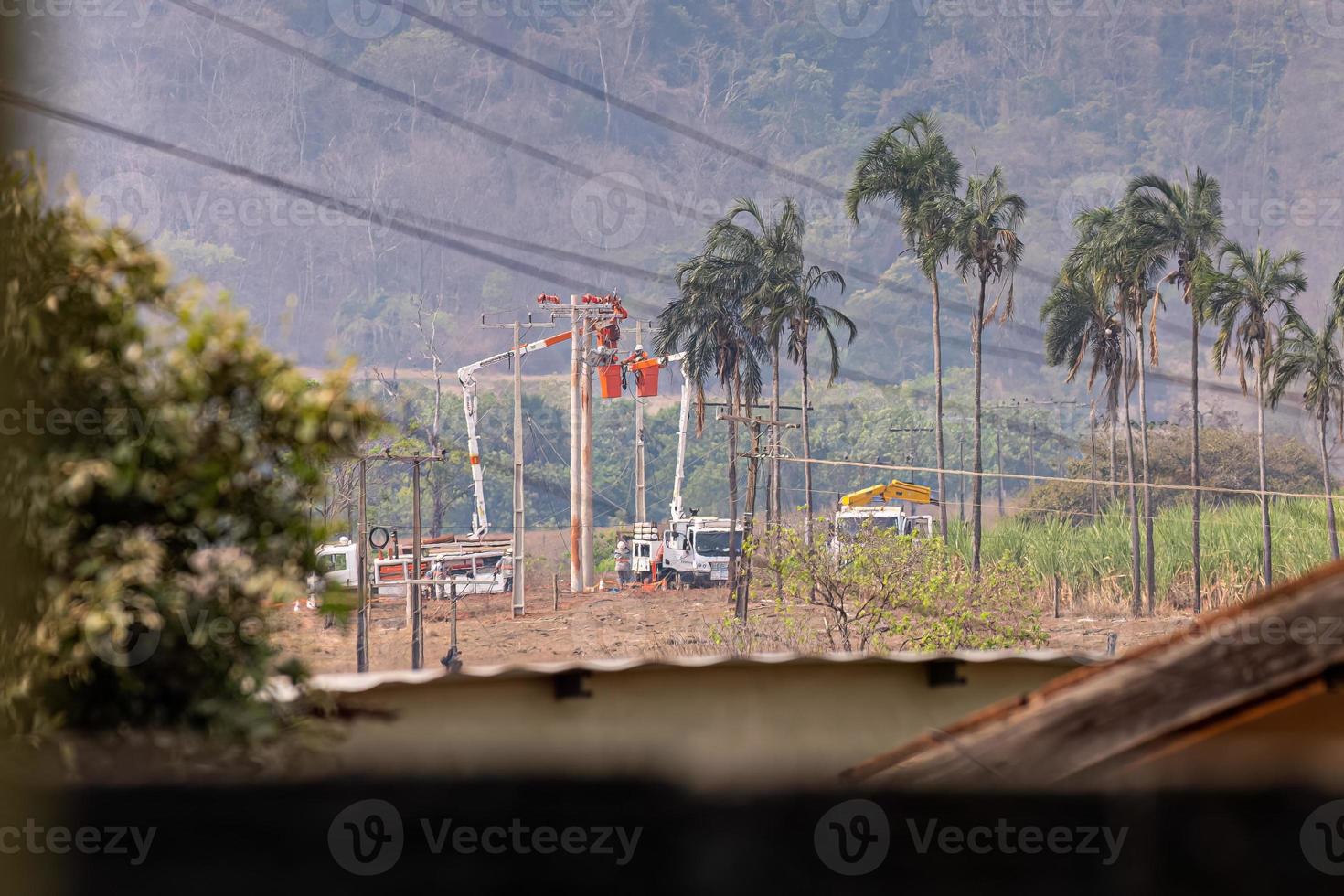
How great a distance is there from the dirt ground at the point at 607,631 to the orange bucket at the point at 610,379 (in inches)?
286

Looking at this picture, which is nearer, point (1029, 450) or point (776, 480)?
point (776, 480)

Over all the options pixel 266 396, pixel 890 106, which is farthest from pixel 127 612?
pixel 890 106

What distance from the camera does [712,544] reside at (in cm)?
4694

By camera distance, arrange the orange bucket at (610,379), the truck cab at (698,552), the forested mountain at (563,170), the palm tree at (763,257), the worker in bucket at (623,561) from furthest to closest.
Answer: the forested mountain at (563,170)
the worker in bucket at (623,561)
the truck cab at (698,552)
the palm tree at (763,257)
the orange bucket at (610,379)

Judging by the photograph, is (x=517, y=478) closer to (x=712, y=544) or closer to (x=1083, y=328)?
(x=712, y=544)

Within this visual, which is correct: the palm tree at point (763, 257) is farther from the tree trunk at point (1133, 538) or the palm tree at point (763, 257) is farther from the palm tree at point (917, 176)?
the tree trunk at point (1133, 538)

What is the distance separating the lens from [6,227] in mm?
2795

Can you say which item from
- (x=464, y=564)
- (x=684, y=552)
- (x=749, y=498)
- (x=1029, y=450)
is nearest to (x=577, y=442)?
(x=749, y=498)

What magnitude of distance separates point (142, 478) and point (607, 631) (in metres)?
40.0

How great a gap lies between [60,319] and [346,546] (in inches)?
1651

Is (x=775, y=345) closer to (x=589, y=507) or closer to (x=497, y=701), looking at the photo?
(x=589, y=507)

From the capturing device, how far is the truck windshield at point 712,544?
46.4 meters

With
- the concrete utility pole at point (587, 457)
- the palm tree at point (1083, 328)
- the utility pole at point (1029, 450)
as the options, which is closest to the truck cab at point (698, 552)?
the concrete utility pole at point (587, 457)

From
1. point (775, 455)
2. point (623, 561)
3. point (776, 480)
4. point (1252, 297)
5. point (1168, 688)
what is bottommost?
point (623, 561)
